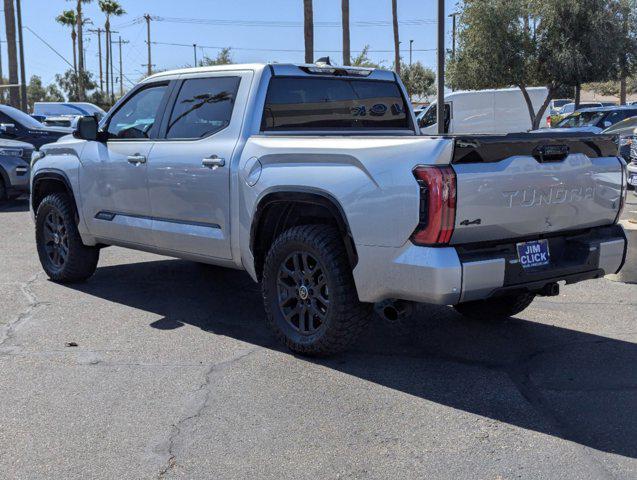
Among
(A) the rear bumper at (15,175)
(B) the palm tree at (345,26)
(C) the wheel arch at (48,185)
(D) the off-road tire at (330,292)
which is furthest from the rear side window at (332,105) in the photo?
(B) the palm tree at (345,26)

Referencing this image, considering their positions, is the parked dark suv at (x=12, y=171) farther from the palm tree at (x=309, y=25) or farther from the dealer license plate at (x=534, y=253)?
the dealer license plate at (x=534, y=253)

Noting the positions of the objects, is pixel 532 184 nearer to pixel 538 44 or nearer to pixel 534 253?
pixel 534 253

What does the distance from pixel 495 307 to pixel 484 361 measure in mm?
983

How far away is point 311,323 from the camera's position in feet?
17.4

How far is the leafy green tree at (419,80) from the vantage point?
68312mm

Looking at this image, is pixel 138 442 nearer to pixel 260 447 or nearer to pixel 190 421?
pixel 190 421

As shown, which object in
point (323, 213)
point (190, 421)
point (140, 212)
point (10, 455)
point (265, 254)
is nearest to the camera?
point (10, 455)

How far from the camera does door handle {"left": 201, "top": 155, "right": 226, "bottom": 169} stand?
5742mm

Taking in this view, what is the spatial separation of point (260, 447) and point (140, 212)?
124 inches

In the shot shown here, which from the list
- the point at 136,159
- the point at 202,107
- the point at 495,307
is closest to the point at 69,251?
the point at 136,159

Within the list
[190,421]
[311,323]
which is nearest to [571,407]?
[311,323]

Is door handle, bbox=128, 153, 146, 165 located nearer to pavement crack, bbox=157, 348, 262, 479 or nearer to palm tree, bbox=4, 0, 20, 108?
pavement crack, bbox=157, 348, 262, 479

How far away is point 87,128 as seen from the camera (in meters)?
6.93

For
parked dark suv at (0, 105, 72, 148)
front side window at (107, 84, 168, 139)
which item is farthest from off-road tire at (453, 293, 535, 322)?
parked dark suv at (0, 105, 72, 148)
